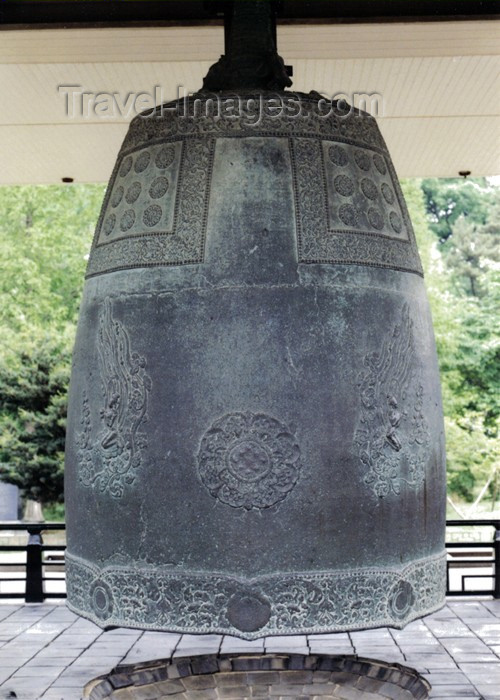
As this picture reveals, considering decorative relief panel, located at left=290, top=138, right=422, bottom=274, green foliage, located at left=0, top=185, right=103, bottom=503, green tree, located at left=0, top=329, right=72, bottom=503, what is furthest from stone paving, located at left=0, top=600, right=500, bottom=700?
green foliage, located at left=0, top=185, right=103, bottom=503

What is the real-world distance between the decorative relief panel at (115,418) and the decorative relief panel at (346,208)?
61cm

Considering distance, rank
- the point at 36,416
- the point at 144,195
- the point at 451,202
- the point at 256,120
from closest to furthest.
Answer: the point at 256,120 < the point at 144,195 < the point at 36,416 < the point at 451,202

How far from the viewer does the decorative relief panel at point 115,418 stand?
9.31ft

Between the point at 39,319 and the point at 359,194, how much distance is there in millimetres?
16084

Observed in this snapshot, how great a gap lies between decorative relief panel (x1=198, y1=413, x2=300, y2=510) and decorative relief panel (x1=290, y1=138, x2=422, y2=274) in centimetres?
54

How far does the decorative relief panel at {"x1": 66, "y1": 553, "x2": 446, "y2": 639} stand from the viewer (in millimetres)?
2660

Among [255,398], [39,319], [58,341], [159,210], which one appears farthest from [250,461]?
[39,319]

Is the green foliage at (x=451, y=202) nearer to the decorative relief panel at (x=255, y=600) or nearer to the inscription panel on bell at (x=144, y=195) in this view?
the inscription panel on bell at (x=144, y=195)

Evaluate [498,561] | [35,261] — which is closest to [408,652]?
[498,561]

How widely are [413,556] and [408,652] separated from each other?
4.42 m

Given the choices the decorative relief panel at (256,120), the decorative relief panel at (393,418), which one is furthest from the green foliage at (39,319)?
the decorative relief panel at (393,418)

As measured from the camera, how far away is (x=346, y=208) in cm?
300

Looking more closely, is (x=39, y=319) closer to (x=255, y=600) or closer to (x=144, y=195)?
(x=144, y=195)

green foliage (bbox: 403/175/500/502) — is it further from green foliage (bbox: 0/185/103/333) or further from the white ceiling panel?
the white ceiling panel
